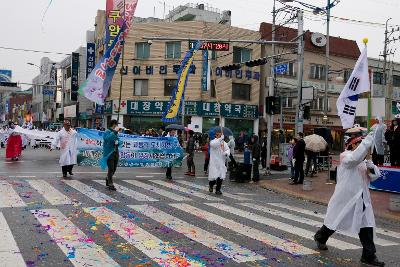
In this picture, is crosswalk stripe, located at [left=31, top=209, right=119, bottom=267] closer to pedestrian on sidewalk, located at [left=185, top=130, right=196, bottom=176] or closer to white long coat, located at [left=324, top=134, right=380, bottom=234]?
white long coat, located at [left=324, top=134, right=380, bottom=234]

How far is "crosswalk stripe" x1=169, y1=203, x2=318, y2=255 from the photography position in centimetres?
674

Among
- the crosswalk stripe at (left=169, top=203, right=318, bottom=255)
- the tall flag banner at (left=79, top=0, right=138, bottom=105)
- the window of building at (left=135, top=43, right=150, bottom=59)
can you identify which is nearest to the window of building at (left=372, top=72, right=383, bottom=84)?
the window of building at (left=135, top=43, right=150, bottom=59)

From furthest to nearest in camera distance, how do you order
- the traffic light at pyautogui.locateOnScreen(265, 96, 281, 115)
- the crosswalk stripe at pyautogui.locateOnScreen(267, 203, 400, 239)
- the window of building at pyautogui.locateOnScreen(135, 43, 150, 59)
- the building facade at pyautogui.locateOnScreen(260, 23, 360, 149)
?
the building facade at pyautogui.locateOnScreen(260, 23, 360, 149) < the window of building at pyautogui.locateOnScreen(135, 43, 150, 59) < the traffic light at pyautogui.locateOnScreen(265, 96, 281, 115) < the crosswalk stripe at pyautogui.locateOnScreen(267, 203, 400, 239)

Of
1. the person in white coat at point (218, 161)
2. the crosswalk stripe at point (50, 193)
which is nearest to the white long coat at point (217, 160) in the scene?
the person in white coat at point (218, 161)

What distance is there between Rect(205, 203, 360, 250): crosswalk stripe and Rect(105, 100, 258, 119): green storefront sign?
29.9 meters

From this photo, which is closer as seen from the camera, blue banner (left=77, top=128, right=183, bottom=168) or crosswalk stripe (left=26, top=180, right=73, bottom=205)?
crosswalk stripe (left=26, top=180, right=73, bottom=205)

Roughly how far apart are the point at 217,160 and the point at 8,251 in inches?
284

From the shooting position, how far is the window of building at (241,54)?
41625mm

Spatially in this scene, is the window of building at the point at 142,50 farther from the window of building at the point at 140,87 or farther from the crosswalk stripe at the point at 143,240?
the crosswalk stripe at the point at 143,240

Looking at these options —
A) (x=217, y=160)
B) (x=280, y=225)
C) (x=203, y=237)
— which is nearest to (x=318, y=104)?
(x=217, y=160)

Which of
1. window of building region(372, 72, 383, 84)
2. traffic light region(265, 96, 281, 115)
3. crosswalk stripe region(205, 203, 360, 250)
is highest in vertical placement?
window of building region(372, 72, 383, 84)

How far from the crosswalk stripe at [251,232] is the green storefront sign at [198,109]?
30.5 m

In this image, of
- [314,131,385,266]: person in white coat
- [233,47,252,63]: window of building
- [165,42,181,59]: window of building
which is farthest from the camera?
[233,47,252,63]: window of building

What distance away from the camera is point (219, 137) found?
12.6 m
